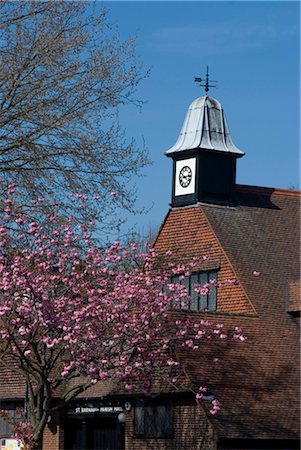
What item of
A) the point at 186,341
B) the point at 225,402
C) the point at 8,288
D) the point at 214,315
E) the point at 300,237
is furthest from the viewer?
the point at 300,237

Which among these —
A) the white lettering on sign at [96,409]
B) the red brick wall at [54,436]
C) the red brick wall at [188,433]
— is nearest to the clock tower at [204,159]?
the white lettering on sign at [96,409]

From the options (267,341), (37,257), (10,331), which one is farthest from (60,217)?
(267,341)

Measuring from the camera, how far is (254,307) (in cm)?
3650

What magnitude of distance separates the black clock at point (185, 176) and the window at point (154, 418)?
1043 cm

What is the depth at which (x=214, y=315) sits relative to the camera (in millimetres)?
34312

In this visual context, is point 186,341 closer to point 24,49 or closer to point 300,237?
point 24,49

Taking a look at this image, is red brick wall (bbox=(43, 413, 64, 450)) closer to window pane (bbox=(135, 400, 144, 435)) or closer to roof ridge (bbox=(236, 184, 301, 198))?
window pane (bbox=(135, 400, 144, 435))

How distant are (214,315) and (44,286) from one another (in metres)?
10.0

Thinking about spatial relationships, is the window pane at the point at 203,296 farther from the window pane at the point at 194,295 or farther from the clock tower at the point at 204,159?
the clock tower at the point at 204,159

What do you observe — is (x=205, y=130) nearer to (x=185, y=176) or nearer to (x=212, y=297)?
(x=185, y=176)

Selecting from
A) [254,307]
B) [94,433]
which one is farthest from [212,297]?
[94,433]

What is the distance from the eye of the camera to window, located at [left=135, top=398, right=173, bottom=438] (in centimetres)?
3244

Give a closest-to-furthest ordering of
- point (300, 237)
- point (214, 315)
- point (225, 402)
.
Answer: point (225, 402) → point (214, 315) → point (300, 237)

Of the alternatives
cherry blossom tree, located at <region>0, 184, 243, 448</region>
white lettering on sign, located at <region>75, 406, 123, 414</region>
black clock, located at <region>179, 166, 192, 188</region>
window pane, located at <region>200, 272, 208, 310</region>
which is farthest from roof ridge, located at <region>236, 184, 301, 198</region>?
cherry blossom tree, located at <region>0, 184, 243, 448</region>
